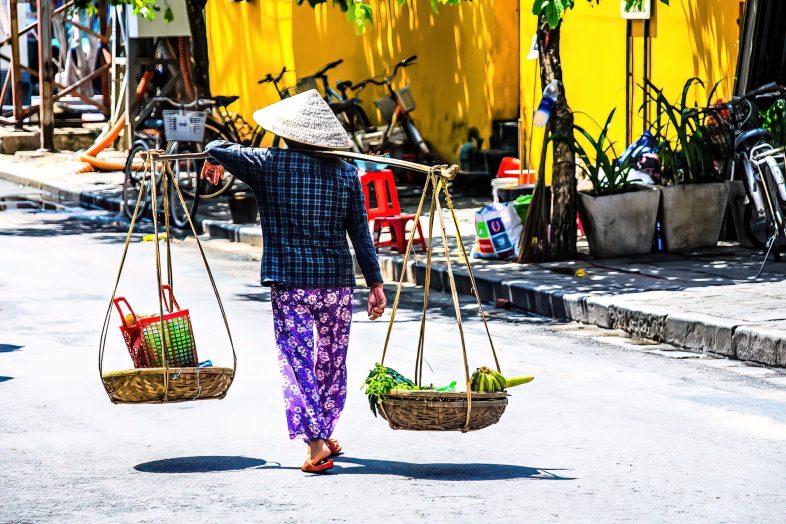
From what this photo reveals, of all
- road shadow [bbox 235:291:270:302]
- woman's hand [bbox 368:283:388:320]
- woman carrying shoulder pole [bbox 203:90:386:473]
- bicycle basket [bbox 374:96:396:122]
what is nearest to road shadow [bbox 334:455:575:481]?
woman carrying shoulder pole [bbox 203:90:386:473]

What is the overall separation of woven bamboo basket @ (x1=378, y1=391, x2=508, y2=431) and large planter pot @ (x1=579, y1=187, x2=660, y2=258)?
20.3 ft

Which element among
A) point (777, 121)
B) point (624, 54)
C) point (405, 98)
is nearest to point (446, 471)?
point (777, 121)

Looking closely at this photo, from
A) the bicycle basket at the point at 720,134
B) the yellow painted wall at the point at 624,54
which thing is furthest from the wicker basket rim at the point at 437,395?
the yellow painted wall at the point at 624,54

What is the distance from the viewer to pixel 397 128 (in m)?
19.1

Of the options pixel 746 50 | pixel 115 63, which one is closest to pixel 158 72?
pixel 115 63

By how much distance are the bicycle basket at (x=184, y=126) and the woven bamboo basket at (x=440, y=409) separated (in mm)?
9598

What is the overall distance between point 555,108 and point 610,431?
567 centimetres

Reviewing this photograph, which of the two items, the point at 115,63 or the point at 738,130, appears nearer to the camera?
the point at 738,130

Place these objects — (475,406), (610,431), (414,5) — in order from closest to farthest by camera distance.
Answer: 1. (475,406)
2. (610,431)
3. (414,5)

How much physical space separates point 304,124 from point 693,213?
696 centimetres

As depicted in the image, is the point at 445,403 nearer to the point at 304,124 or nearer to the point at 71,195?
the point at 304,124

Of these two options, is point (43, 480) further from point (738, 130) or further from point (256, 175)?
point (738, 130)

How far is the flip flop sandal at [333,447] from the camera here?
621 cm

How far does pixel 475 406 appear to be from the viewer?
5820mm
